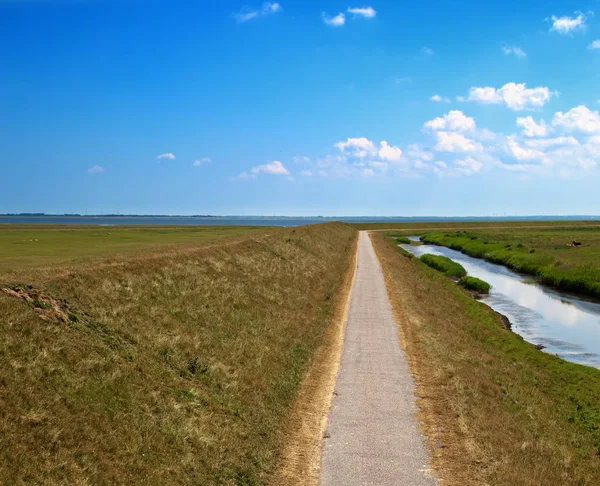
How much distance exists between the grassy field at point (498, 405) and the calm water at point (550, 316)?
2707 millimetres

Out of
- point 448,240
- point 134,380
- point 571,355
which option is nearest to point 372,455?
point 134,380

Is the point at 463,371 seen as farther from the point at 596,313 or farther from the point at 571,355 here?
the point at 596,313

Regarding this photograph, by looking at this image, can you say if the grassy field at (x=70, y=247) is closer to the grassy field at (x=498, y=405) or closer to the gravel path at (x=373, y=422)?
the gravel path at (x=373, y=422)

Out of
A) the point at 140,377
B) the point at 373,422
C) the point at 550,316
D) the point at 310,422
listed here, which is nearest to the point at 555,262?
the point at 550,316

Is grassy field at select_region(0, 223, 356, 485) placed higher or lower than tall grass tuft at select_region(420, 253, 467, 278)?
higher

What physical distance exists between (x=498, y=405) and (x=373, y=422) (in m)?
4.75

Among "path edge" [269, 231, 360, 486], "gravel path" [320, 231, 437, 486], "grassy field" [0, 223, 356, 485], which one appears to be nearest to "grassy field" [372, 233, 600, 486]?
"gravel path" [320, 231, 437, 486]

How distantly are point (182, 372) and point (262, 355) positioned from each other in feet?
13.0

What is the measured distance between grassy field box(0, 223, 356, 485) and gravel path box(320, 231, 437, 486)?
1.37 meters

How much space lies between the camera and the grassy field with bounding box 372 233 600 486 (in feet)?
35.6

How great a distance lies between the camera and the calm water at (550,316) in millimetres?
27312

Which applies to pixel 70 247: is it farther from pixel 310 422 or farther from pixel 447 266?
pixel 447 266

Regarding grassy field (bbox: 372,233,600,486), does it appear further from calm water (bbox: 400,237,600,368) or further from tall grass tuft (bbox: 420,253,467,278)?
tall grass tuft (bbox: 420,253,467,278)

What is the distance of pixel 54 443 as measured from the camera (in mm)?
8250
